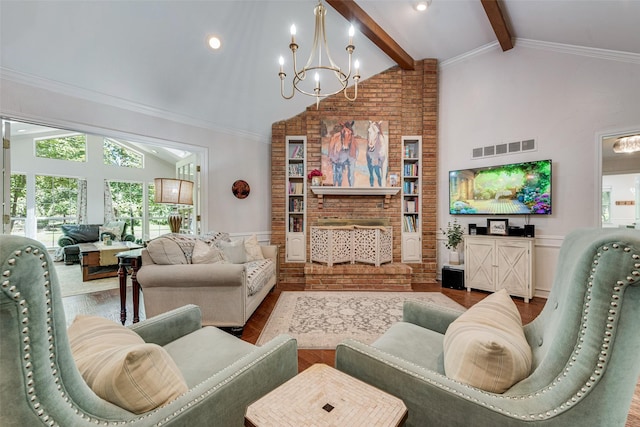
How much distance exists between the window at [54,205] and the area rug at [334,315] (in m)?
6.37

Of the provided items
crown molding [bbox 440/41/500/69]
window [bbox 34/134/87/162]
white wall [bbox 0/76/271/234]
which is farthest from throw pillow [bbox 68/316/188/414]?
window [bbox 34/134/87/162]

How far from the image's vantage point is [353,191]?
417cm

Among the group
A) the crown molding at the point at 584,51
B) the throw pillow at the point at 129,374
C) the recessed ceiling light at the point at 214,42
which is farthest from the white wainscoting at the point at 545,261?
the recessed ceiling light at the point at 214,42

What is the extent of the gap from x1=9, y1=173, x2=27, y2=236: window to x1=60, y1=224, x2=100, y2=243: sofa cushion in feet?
2.53

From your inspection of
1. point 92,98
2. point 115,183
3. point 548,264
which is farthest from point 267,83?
point 115,183

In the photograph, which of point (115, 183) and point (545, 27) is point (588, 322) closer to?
point (545, 27)

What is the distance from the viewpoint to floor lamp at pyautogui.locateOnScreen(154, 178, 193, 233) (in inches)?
122

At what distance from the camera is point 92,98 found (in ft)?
9.57

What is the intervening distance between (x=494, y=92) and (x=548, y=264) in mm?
2447

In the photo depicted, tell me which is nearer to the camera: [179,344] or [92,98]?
[179,344]

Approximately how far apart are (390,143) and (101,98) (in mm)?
3885

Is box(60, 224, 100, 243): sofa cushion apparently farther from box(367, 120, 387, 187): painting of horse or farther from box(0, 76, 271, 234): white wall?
box(367, 120, 387, 187): painting of horse

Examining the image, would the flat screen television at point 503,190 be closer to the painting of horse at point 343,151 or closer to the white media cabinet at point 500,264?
the white media cabinet at point 500,264

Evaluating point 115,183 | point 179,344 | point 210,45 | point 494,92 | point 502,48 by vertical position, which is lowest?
point 179,344
